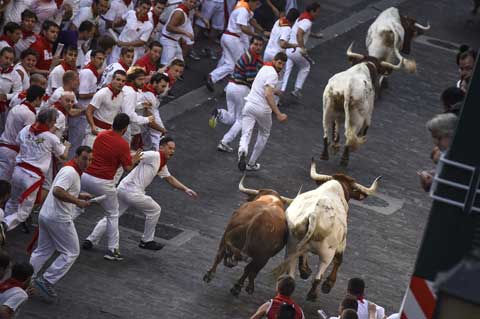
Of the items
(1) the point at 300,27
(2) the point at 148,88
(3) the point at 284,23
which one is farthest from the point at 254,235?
(1) the point at 300,27

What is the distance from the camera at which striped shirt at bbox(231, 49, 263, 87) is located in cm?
1838

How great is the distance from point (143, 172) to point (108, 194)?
0.59 metres

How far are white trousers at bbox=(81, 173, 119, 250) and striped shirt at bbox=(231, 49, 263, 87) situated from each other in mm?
4928

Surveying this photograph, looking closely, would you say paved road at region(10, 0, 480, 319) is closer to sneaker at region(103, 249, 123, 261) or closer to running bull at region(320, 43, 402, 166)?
sneaker at region(103, 249, 123, 261)

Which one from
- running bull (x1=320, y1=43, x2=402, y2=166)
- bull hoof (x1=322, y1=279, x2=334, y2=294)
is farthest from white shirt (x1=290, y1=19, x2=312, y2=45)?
bull hoof (x1=322, y1=279, x2=334, y2=294)

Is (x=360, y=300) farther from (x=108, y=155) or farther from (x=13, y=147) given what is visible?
(x=13, y=147)

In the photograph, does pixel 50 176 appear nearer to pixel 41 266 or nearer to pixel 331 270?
pixel 41 266

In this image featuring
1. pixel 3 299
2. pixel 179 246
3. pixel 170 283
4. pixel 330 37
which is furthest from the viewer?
pixel 330 37

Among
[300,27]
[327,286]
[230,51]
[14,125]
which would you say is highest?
[300,27]

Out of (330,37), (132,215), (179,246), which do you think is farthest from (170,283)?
(330,37)

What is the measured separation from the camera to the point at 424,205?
1808 centimetres

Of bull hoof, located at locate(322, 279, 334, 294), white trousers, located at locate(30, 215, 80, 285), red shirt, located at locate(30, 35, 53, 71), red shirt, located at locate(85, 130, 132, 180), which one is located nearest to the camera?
white trousers, located at locate(30, 215, 80, 285)

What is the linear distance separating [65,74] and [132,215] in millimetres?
2063

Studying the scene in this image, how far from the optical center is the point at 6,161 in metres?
14.7
